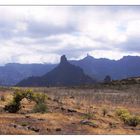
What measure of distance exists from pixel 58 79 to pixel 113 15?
9.83 m

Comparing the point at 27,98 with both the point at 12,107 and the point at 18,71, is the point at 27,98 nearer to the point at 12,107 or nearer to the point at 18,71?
the point at 18,71

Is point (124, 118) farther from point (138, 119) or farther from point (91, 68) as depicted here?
point (91, 68)

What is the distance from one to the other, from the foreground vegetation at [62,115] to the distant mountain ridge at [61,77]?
632 mm

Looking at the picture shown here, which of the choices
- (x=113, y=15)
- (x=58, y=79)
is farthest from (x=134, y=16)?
(x=58, y=79)

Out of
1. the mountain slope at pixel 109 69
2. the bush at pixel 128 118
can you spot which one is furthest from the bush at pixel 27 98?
the bush at pixel 128 118

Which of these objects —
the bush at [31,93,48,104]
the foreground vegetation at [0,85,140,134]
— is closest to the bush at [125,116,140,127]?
the foreground vegetation at [0,85,140,134]

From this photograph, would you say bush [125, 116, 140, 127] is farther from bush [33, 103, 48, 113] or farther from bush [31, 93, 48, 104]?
bush [31, 93, 48, 104]

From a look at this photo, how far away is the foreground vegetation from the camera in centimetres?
1864

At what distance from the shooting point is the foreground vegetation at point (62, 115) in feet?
61.2

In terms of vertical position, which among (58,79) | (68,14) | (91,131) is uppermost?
(68,14)

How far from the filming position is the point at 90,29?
20375mm

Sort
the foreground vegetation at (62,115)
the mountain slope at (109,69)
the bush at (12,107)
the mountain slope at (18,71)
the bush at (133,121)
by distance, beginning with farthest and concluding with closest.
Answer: the mountain slope at (109,69)
the mountain slope at (18,71)
the bush at (12,107)
the bush at (133,121)
the foreground vegetation at (62,115)

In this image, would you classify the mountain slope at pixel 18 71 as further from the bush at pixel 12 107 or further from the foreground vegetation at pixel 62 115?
the bush at pixel 12 107
